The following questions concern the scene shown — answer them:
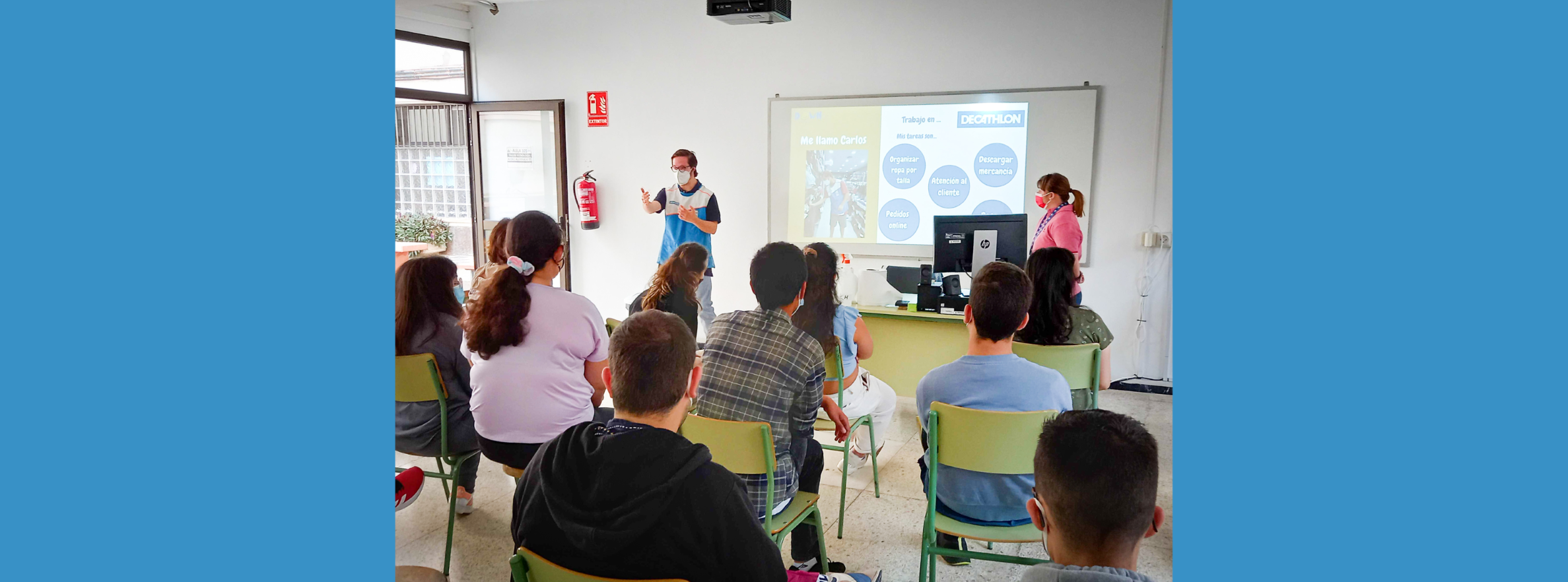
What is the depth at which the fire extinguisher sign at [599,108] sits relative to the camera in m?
3.75

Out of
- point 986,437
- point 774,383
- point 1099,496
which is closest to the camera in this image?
point 1099,496

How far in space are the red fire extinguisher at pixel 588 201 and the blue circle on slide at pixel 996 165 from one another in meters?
2.37

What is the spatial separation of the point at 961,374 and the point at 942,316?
968mm

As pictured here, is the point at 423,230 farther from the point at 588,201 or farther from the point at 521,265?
the point at 588,201

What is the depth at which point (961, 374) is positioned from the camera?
203 cm

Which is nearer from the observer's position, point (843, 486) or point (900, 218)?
point (843, 486)

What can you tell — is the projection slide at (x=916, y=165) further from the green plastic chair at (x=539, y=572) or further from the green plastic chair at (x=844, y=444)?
the green plastic chair at (x=539, y=572)

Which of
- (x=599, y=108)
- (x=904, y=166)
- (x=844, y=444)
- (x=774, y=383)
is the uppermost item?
(x=599, y=108)

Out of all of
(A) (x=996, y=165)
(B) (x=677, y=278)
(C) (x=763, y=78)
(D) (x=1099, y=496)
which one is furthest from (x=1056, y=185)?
(D) (x=1099, y=496)

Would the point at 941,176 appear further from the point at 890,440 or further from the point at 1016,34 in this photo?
the point at 890,440

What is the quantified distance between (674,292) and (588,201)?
997 mm

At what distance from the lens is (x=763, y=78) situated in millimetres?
4344

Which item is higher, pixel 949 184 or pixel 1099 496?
pixel 949 184

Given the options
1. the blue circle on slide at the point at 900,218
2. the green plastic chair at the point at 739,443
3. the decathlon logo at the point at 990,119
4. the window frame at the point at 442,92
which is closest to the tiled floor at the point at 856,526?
the green plastic chair at the point at 739,443
